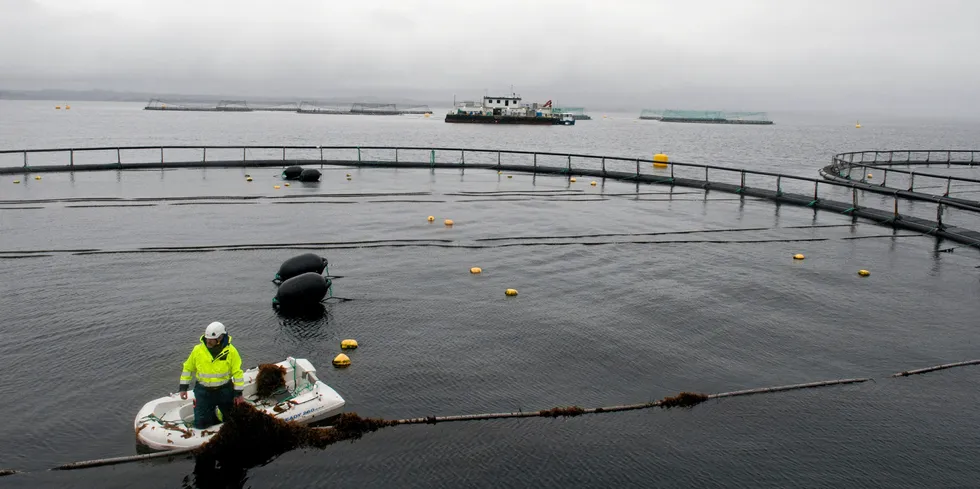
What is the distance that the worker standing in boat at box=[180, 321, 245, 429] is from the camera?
344 inches

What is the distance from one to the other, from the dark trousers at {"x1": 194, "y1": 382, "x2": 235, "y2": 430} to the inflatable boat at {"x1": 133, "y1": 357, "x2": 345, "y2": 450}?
0.33 ft

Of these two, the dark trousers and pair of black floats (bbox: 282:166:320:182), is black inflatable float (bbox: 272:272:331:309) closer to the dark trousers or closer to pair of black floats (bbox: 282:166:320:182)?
the dark trousers

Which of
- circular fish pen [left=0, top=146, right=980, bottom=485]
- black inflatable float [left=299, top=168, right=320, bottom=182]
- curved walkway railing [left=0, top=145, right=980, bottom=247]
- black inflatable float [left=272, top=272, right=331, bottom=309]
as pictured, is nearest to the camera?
circular fish pen [left=0, top=146, right=980, bottom=485]

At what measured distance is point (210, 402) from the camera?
895 centimetres

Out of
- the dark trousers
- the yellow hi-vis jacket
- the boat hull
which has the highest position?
the boat hull

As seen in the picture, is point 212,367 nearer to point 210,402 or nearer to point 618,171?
point 210,402

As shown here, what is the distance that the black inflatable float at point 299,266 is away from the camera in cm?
1600

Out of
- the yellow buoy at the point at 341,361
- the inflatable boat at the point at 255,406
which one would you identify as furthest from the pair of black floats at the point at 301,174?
the inflatable boat at the point at 255,406

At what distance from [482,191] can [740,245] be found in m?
14.6

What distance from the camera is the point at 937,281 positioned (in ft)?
59.2

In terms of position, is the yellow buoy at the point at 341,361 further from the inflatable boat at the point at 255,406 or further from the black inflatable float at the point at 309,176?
the black inflatable float at the point at 309,176

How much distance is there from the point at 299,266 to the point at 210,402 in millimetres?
7280

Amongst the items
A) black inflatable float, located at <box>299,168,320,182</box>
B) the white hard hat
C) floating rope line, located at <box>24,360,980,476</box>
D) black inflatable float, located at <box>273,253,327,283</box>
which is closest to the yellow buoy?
floating rope line, located at <box>24,360,980,476</box>

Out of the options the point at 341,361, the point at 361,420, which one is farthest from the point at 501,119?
the point at 361,420
